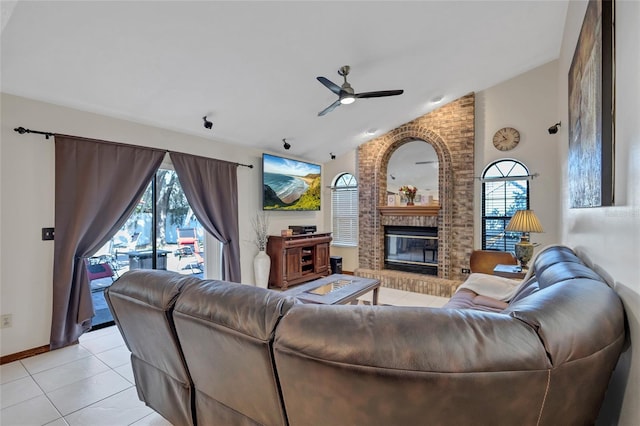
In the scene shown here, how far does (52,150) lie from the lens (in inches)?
116

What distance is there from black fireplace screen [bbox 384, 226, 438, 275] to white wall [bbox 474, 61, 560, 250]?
1.49 meters

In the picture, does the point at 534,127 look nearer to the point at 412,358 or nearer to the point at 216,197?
the point at 216,197

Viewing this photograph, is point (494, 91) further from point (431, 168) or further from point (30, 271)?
point (30, 271)

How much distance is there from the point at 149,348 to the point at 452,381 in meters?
1.62

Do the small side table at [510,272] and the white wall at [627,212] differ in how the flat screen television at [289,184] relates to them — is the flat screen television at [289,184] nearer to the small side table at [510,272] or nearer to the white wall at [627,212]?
the small side table at [510,272]

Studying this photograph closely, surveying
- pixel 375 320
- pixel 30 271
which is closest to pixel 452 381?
pixel 375 320

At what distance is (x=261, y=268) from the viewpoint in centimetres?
490

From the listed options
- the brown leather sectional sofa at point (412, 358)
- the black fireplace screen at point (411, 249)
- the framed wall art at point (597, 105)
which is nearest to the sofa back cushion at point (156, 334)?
the brown leather sectional sofa at point (412, 358)

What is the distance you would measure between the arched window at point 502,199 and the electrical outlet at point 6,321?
20.1 ft

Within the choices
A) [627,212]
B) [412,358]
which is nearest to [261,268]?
[412,358]

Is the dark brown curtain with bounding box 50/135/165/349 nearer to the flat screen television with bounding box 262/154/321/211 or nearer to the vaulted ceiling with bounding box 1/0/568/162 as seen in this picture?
the vaulted ceiling with bounding box 1/0/568/162

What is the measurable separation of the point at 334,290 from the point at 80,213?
2794 millimetres

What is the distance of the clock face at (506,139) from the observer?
189 inches

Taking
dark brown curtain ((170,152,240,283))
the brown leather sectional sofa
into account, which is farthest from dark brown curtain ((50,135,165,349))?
the brown leather sectional sofa
